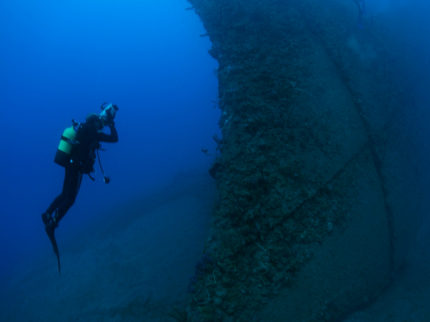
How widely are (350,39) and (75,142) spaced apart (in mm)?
4992

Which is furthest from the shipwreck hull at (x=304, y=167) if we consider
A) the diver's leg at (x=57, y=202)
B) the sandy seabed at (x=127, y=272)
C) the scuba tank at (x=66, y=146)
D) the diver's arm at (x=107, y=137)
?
the diver's leg at (x=57, y=202)

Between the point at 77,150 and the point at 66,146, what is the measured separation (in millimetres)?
190

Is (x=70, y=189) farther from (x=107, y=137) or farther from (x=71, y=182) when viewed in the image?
(x=107, y=137)

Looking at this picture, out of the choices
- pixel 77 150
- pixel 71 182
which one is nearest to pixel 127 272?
pixel 71 182

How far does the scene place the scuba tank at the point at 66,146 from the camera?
155 inches

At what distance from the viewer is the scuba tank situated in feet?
12.9

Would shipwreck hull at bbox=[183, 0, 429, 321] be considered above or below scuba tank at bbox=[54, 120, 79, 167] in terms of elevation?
below

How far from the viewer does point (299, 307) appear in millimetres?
2340

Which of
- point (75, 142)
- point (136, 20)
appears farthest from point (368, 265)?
point (136, 20)

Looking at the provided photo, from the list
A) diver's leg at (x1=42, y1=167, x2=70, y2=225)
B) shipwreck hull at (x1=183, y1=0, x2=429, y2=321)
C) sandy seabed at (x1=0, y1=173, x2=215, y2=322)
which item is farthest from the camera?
sandy seabed at (x1=0, y1=173, x2=215, y2=322)

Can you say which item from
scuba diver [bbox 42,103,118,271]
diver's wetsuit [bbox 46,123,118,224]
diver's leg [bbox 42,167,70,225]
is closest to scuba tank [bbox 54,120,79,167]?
scuba diver [bbox 42,103,118,271]

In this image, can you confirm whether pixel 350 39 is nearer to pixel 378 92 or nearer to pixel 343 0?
pixel 378 92

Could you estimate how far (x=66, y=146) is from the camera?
396 centimetres

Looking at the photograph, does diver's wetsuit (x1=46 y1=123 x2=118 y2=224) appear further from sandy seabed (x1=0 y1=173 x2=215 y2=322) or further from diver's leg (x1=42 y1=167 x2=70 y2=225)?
sandy seabed (x1=0 y1=173 x2=215 y2=322)
